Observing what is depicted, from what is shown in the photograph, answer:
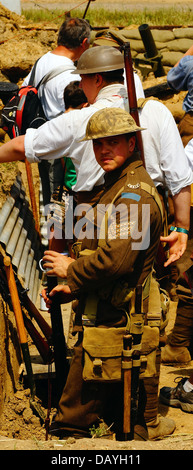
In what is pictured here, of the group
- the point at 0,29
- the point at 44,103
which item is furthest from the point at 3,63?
the point at 44,103

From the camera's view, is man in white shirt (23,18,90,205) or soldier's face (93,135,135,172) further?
man in white shirt (23,18,90,205)

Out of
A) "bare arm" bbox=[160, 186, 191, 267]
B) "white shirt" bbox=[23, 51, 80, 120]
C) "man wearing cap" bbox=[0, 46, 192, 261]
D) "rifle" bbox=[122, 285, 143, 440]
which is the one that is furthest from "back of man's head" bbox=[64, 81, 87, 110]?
"rifle" bbox=[122, 285, 143, 440]

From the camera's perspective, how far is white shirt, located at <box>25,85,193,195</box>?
163 inches

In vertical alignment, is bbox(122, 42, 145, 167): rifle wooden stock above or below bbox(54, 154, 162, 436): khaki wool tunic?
above

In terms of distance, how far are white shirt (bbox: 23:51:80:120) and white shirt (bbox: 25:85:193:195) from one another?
1884 millimetres

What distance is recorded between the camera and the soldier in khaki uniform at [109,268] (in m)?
3.47

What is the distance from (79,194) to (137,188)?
939mm

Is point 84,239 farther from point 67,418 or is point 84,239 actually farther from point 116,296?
point 67,418

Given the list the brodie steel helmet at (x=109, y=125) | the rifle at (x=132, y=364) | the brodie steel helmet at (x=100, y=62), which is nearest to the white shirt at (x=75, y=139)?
the brodie steel helmet at (x=100, y=62)

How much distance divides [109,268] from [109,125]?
753mm

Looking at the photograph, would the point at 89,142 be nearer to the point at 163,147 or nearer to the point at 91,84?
the point at 91,84

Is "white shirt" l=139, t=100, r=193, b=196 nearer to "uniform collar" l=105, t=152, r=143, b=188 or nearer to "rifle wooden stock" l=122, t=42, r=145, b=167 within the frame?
"rifle wooden stock" l=122, t=42, r=145, b=167

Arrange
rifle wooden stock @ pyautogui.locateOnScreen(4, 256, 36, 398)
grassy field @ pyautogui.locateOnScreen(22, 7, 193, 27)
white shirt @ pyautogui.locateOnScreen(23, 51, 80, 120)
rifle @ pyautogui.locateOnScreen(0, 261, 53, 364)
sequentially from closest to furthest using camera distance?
rifle wooden stock @ pyautogui.locateOnScreen(4, 256, 36, 398), rifle @ pyautogui.locateOnScreen(0, 261, 53, 364), white shirt @ pyautogui.locateOnScreen(23, 51, 80, 120), grassy field @ pyautogui.locateOnScreen(22, 7, 193, 27)

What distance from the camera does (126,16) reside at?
621 inches
